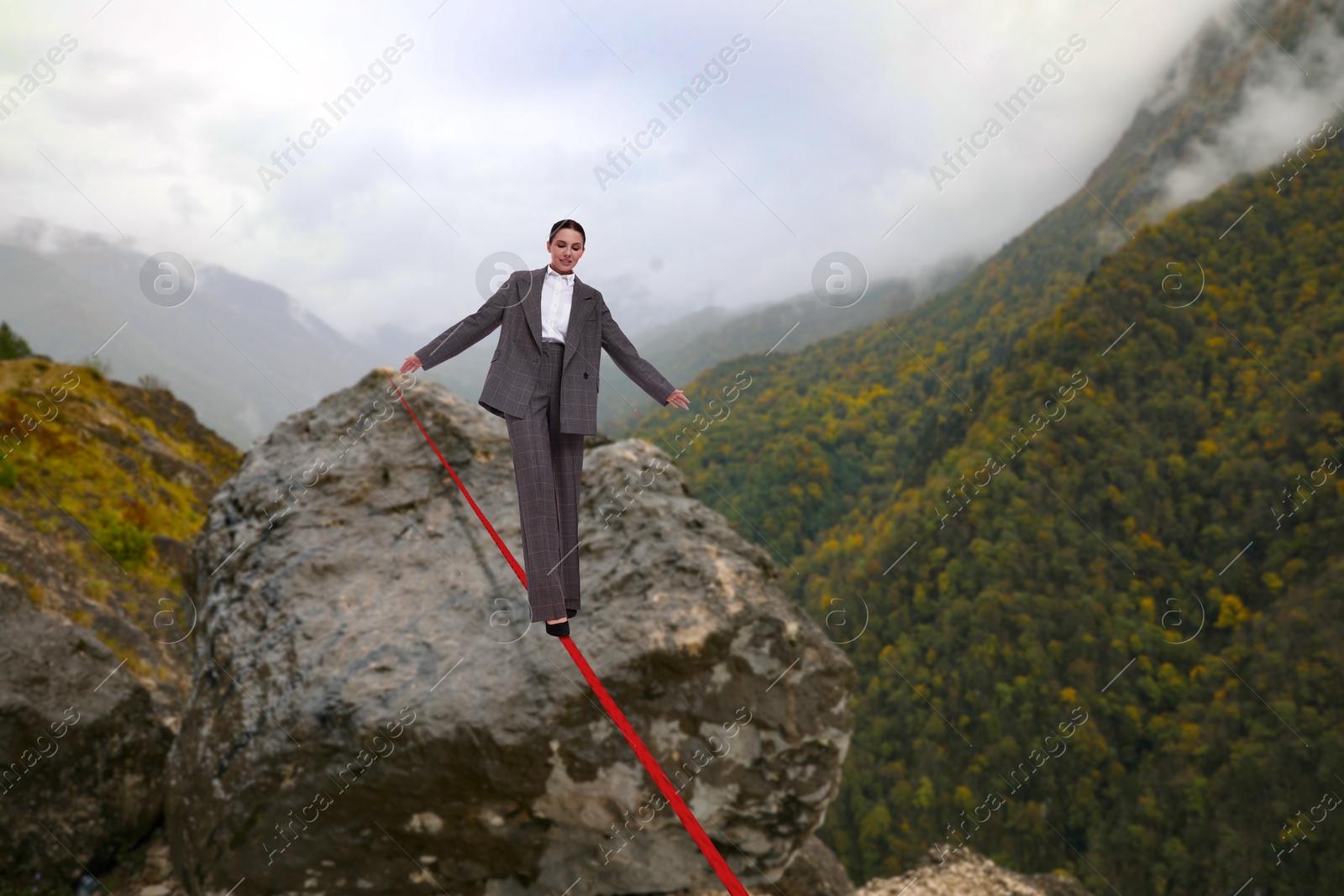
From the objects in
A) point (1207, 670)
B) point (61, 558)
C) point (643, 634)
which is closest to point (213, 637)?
point (643, 634)

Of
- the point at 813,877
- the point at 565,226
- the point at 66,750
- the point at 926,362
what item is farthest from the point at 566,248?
the point at 926,362

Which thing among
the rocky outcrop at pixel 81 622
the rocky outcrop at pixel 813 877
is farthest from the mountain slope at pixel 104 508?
the rocky outcrop at pixel 813 877

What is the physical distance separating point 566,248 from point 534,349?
0.58 meters

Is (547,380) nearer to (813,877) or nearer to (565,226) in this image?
(565,226)

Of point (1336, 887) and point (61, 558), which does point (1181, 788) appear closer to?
point (1336, 887)

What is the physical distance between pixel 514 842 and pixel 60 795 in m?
4.58

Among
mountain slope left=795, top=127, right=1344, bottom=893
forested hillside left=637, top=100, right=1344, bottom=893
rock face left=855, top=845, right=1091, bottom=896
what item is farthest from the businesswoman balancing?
forested hillside left=637, top=100, right=1344, bottom=893

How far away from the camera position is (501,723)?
581 centimetres

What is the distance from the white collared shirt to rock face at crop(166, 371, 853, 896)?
282 centimetres

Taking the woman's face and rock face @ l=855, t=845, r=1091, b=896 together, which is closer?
the woman's face

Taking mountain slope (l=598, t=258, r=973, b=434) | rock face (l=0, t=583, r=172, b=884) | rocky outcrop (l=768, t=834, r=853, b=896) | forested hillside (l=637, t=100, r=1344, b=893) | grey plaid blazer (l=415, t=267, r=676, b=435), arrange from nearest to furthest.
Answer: grey plaid blazer (l=415, t=267, r=676, b=435) → rock face (l=0, t=583, r=172, b=884) → rocky outcrop (l=768, t=834, r=853, b=896) → forested hillside (l=637, t=100, r=1344, b=893) → mountain slope (l=598, t=258, r=973, b=434)

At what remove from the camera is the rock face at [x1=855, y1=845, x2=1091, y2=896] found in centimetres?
980

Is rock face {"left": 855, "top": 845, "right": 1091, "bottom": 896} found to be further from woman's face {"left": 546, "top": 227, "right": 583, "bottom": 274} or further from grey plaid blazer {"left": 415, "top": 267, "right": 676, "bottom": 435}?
woman's face {"left": 546, "top": 227, "right": 583, "bottom": 274}

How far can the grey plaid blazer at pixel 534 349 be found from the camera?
13.3ft
